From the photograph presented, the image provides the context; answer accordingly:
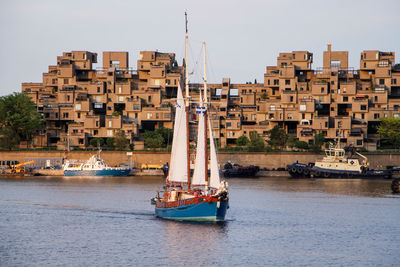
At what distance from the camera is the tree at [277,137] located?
137500 millimetres

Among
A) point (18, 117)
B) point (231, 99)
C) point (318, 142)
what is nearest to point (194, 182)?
point (318, 142)

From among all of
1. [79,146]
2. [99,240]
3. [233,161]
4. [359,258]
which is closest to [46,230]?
[99,240]

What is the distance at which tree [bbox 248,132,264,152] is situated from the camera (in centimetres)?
13550

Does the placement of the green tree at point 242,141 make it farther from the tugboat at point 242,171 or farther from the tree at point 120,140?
the tree at point 120,140

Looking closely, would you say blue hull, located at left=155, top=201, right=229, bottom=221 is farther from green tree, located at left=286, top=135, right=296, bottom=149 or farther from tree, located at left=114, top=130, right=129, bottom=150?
green tree, located at left=286, top=135, right=296, bottom=149

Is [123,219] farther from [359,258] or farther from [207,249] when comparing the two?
[359,258]

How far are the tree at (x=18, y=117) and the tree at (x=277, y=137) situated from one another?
47623 mm

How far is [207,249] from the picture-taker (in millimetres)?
48156

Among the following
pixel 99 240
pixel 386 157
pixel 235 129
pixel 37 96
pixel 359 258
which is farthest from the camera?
pixel 37 96

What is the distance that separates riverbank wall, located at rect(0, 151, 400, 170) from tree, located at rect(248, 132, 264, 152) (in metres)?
1.19

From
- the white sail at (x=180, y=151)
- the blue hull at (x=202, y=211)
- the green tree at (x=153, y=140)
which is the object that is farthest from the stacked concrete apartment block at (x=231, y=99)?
the blue hull at (x=202, y=211)

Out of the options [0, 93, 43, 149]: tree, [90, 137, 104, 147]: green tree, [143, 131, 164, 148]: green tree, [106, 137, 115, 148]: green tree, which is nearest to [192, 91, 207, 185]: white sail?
[143, 131, 164, 148]: green tree

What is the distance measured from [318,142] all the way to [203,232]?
8388 centimetres

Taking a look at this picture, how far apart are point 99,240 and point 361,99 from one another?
102 meters
